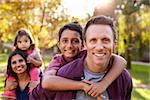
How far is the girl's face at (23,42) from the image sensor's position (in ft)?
13.8

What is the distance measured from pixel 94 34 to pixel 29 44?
2084 millimetres

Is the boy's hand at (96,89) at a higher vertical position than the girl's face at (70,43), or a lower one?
lower

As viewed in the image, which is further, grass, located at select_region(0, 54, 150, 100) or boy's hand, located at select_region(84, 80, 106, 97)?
grass, located at select_region(0, 54, 150, 100)

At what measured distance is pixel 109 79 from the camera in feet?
7.75

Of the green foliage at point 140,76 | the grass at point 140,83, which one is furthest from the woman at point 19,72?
the green foliage at point 140,76

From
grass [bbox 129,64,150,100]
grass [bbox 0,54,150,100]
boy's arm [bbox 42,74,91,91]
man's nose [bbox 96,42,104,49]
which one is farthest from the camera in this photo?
grass [bbox 129,64,150,100]

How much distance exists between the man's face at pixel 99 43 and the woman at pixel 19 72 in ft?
5.32

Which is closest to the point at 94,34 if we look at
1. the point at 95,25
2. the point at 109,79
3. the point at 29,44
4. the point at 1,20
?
the point at 95,25

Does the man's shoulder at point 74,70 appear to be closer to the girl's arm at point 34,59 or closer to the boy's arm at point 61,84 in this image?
the boy's arm at point 61,84

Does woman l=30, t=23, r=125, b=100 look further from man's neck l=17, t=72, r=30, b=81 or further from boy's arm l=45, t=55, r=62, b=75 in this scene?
man's neck l=17, t=72, r=30, b=81

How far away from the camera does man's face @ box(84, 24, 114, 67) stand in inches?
88.6

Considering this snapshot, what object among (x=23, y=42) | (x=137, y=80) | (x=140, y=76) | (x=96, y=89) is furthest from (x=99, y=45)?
(x=140, y=76)

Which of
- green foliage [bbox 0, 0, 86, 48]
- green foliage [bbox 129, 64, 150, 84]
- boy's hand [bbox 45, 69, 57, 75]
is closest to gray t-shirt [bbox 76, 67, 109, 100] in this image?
boy's hand [bbox 45, 69, 57, 75]

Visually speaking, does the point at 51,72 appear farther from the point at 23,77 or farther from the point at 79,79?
the point at 23,77
